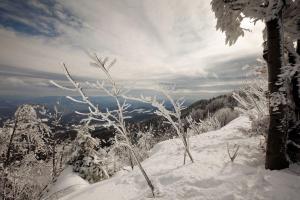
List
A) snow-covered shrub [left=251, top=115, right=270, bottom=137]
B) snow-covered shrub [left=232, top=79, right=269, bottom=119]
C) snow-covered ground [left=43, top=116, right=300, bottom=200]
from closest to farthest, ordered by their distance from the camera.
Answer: snow-covered ground [left=43, top=116, right=300, bottom=200] → snow-covered shrub [left=251, top=115, right=270, bottom=137] → snow-covered shrub [left=232, top=79, right=269, bottom=119]

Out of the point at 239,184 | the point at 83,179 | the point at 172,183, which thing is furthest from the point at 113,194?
the point at 83,179

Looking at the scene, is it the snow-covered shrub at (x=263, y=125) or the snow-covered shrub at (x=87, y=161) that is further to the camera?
the snow-covered shrub at (x=87, y=161)

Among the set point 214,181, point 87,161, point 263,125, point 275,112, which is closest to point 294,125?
point 275,112

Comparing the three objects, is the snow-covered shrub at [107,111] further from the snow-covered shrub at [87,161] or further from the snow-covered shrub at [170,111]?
the snow-covered shrub at [87,161]

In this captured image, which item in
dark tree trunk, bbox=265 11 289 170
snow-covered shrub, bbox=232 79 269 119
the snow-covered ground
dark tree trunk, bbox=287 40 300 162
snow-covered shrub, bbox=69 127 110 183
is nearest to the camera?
the snow-covered ground

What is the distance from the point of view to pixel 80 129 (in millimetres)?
13656

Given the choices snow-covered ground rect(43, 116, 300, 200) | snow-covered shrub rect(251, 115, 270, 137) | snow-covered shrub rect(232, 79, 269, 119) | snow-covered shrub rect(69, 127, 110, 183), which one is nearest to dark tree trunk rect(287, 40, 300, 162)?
snow-covered ground rect(43, 116, 300, 200)

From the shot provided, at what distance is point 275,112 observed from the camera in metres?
4.81

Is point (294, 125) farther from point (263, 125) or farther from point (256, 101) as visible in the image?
point (256, 101)

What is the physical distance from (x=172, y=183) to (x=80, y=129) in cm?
963

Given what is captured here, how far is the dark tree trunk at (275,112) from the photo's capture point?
4.74 m

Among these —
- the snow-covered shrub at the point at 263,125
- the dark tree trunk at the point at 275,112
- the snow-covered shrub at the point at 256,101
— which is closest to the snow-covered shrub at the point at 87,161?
the snow-covered shrub at the point at 256,101

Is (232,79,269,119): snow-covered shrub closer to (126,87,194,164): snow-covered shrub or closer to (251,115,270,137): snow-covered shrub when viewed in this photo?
(251,115,270,137): snow-covered shrub

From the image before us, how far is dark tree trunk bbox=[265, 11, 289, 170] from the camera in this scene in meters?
4.74
